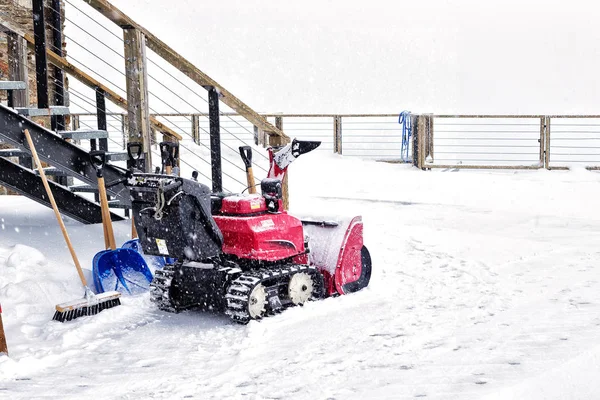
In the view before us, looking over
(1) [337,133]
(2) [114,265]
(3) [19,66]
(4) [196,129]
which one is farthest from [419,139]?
(2) [114,265]

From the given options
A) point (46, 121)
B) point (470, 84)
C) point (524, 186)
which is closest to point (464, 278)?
point (46, 121)

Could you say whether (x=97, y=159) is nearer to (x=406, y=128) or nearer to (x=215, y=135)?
(x=215, y=135)

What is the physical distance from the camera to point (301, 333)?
14.8ft

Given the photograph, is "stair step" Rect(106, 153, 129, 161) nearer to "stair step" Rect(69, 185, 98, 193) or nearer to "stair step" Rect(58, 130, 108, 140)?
"stair step" Rect(58, 130, 108, 140)

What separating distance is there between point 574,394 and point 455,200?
6.98 m

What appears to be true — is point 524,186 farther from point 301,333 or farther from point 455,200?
point 301,333

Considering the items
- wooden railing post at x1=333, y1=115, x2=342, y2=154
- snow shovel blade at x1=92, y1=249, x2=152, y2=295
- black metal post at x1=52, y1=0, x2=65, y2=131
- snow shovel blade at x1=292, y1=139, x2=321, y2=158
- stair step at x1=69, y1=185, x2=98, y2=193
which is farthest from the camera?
wooden railing post at x1=333, y1=115, x2=342, y2=154

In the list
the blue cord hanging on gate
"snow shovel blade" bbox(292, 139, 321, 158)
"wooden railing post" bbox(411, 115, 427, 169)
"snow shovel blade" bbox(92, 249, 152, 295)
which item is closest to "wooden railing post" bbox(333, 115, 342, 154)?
the blue cord hanging on gate

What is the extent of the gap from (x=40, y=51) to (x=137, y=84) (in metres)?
0.95

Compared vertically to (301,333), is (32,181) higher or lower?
higher

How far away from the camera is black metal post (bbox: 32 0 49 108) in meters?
6.18

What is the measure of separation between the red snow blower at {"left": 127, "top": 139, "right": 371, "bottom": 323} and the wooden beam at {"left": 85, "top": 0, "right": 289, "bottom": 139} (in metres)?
0.99

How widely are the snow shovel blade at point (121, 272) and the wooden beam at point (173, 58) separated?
1511mm

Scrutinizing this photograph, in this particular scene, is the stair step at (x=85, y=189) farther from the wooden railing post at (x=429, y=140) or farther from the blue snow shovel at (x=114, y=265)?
the wooden railing post at (x=429, y=140)
